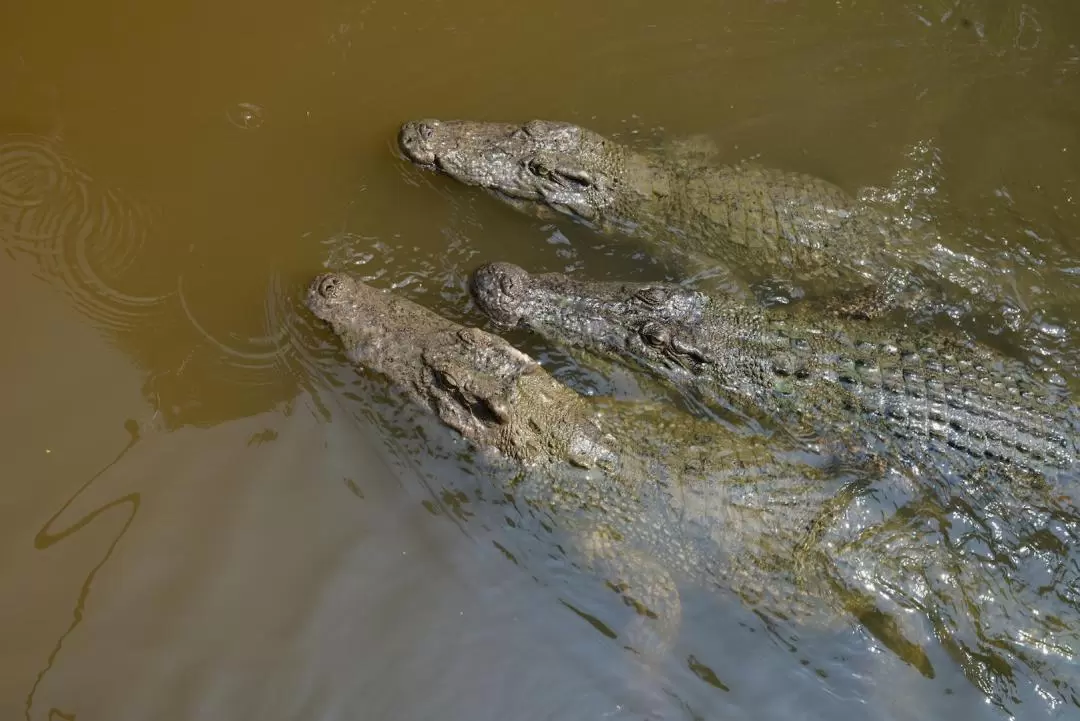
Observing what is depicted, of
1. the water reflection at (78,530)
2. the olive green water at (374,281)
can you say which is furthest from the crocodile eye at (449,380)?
the water reflection at (78,530)

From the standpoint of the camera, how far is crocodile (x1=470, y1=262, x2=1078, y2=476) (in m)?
3.71

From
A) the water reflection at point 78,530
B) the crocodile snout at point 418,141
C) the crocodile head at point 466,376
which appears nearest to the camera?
the water reflection at point 78,530

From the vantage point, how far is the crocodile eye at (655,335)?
13.4ft

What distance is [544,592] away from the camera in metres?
3.64

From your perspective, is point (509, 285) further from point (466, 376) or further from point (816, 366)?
point (816, 366)

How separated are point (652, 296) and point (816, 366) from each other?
96 centimetres

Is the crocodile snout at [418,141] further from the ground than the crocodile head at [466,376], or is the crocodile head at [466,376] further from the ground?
the crocodile snout at [418,141]

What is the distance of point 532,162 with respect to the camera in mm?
4820

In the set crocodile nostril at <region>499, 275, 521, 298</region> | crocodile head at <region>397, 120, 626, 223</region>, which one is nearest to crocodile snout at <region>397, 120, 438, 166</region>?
crocodile head at <region>397, 120, 626, 223</region>

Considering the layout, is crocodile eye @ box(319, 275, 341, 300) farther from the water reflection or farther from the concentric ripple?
the water reflection

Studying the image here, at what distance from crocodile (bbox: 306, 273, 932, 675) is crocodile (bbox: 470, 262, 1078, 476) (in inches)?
10.2

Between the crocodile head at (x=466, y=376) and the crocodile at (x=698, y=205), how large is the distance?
1226mm

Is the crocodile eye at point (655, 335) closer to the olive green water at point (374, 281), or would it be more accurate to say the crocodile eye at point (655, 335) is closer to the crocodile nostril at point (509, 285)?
the olive green water at point (374, 281)

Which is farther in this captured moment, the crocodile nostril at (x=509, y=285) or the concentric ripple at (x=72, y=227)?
the crocodile nostril at (x=509, y=285)
